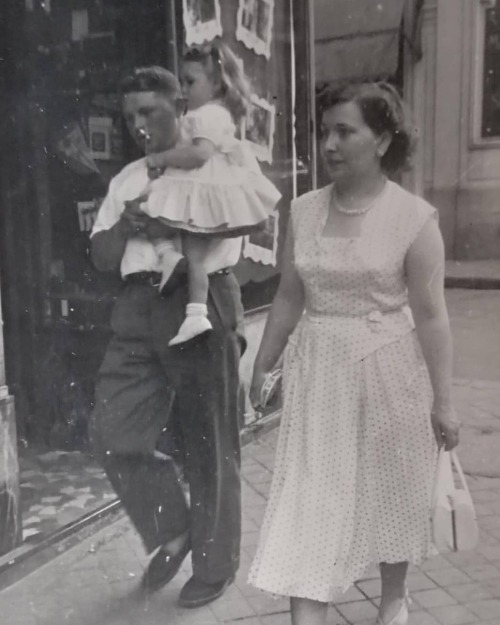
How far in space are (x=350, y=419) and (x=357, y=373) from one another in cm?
15

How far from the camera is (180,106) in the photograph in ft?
9.20

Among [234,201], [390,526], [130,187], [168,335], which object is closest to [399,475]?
[390,526]

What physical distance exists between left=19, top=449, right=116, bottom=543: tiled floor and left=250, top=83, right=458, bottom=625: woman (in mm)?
1201

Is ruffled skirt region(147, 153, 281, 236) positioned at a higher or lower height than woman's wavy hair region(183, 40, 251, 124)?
lower

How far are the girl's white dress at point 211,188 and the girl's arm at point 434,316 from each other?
68cm

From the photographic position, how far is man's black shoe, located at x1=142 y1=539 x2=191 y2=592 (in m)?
2.99

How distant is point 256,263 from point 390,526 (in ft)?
5.68

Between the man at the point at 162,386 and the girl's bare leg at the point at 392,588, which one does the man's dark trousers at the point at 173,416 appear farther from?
the girl's bare leg at the point at 392,588

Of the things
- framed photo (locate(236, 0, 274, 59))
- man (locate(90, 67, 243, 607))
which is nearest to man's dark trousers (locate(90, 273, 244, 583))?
man (locate(90, 67, 243, 607))

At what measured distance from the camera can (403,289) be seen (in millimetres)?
2564

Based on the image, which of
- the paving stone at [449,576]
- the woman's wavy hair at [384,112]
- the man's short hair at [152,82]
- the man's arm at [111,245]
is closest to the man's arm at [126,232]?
the man's arm at [111,245]

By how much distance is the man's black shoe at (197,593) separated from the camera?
293cm

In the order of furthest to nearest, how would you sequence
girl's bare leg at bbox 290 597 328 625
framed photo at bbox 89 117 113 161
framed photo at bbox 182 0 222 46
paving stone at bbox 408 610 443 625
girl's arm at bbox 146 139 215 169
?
framed photo at bbox 182 0 222 46
framed photo at bbox 89 117 113 161
paving stone at bbox 408 610 443 625
girl's arm at bbox 146 139 215 169
girl's bare leg at bbox 290 597 328 625

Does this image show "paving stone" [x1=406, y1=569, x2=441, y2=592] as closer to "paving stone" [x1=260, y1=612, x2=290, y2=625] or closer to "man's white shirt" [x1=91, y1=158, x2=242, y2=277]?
"paving stone" [x1=260, y1=612, x2=290, y2=625]
